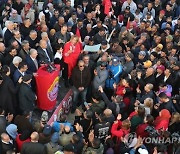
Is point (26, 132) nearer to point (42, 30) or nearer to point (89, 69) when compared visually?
point (89, 69)

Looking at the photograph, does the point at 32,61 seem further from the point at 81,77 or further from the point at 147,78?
the point at 147,78

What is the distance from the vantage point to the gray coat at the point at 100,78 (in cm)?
861

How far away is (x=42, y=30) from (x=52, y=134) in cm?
390

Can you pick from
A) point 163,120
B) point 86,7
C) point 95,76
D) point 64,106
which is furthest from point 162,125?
point 86,7

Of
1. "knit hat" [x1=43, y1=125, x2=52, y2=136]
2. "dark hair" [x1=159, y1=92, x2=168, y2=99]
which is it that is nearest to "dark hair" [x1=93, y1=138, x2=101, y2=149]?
"knit hat" [x1=43, y1=125, x2=52, y2=136]

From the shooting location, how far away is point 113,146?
→ 686 cm

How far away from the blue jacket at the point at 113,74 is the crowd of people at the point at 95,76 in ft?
0.05

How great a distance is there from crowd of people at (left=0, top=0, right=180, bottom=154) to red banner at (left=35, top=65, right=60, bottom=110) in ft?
0.58

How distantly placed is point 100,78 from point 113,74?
1.03 feet

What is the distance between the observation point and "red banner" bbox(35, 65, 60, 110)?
8141 mm

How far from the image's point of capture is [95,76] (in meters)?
8.73

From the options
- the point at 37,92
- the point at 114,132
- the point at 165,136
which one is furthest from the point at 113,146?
the point at 37,92

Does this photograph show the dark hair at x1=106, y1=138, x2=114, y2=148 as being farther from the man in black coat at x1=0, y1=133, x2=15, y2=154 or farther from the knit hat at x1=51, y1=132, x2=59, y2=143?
the man in black coat at x1=0, y1=133, x2=15, y2=154

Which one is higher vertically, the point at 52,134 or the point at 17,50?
the point at 17,50
